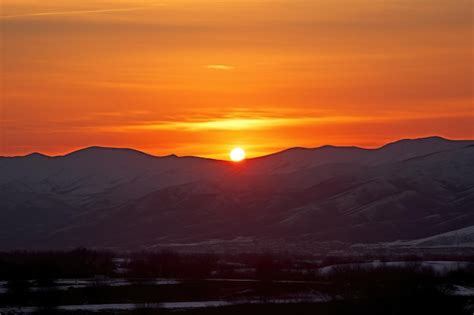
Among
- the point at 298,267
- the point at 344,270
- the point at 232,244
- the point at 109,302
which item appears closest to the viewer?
the point at 109,302

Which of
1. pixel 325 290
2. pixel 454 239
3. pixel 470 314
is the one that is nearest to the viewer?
pixel 470 314

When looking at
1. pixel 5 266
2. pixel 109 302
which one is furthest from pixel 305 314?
pixel 5 266

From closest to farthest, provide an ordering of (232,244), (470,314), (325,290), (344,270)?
(470,314) < (325,290) < (344,270) < (232,244)

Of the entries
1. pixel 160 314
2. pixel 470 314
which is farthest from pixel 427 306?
pixel 160 314

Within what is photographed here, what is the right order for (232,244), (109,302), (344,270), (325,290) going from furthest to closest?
(232,244) < (344,270) < (325,290) < (109,302)

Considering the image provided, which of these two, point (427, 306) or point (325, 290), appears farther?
point (325, 290)

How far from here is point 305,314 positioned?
44781mm

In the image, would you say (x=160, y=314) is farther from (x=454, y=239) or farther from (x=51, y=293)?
(x=454, y=239)

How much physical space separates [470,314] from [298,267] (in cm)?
3332

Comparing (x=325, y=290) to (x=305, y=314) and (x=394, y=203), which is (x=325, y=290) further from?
(x=394, y=203)

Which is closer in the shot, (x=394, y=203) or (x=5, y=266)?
(x=5, y=266)

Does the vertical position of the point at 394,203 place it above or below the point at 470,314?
above

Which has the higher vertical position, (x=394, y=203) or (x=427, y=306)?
(x=394, y=203)

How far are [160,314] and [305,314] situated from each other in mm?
5451
